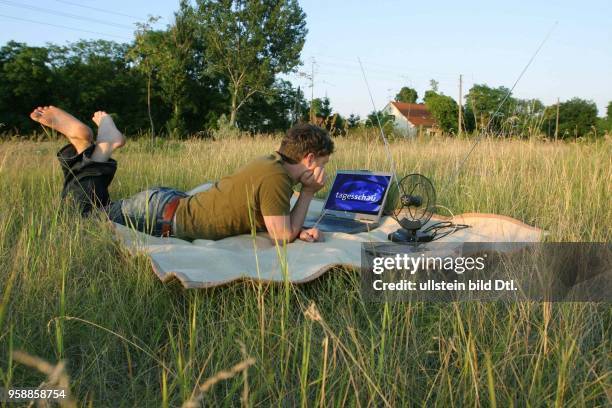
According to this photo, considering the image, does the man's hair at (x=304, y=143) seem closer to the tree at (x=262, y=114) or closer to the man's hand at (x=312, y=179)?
the man's hand at (x=312, y=179)

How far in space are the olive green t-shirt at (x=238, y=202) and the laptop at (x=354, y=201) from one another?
0.88 m

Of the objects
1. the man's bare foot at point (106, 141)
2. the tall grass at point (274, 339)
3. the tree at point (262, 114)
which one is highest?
the tree at point (262, 114)

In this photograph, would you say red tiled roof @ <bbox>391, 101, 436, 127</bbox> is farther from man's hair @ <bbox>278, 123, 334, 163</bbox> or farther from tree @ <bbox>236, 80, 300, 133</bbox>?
tree @ <bbox>236, 80, 300, 133</bbox>

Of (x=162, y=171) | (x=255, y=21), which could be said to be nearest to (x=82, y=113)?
(x=255, y=21)

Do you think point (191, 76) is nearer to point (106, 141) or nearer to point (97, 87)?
point (97, 87)

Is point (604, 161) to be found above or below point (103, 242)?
above

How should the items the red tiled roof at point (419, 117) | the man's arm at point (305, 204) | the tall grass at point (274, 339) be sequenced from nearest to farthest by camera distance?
the tall grass at point (274, 339) < the man's arm at point (305, 204) < the red tiled roof at point (419, 117)

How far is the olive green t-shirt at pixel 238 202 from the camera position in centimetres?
284

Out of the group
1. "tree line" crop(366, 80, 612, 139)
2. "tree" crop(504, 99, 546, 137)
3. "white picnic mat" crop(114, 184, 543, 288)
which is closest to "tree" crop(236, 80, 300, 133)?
"tree line" crop(366, 80, 612, 139)

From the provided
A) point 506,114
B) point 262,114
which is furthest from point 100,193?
point 262,114

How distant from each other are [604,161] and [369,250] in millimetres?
3120

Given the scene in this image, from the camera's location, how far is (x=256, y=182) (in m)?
2.85

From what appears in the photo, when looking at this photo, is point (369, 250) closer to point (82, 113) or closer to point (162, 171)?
point (162, 171)

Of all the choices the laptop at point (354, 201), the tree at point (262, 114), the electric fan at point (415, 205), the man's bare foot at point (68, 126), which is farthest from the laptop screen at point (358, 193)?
the tree at point (262, 114)
